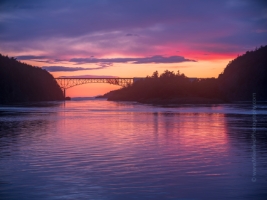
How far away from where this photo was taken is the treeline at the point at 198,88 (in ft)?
454

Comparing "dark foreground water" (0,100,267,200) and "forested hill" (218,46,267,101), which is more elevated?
"forested hill" (218,46,267,101)

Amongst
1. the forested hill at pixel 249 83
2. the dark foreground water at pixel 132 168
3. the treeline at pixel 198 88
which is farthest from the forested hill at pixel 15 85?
the dark foreground water at pixel 132 168

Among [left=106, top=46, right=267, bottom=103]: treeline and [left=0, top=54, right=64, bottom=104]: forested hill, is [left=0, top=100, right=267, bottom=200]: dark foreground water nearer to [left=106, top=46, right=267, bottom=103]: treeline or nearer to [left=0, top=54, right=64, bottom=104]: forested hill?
[left=106, top=46, right=267, bottom=103]: treeline

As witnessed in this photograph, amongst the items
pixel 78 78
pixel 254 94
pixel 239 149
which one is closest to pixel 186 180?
pixel 239 149

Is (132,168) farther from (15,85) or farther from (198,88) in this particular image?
(15,85)

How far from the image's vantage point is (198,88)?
464 feet

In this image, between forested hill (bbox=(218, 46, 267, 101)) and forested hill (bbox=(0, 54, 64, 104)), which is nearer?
forested hill (bbox=(0, 54, 64, 104))

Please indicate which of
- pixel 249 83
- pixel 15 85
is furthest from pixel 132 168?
pixel 249 83

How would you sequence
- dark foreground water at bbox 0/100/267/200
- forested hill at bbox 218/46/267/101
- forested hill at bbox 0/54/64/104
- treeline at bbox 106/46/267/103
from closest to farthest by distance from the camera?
dark foreground water at bbox 0/100/267/200, treeline at bbox 106/46/267/103, forested hill at bbox 0/54/64/104, forested hill at bbox 218/46/267/101

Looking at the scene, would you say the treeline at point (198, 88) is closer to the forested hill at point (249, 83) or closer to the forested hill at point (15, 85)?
the forested hill at point (249, 83)

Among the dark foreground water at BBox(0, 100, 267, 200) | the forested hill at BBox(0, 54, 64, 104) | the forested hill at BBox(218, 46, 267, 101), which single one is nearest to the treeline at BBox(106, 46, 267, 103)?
the forested hill at BBox(218, 46, 267, 101)

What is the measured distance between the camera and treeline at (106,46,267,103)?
138 m

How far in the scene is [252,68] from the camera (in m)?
196

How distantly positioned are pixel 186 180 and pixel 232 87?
7264 inches
